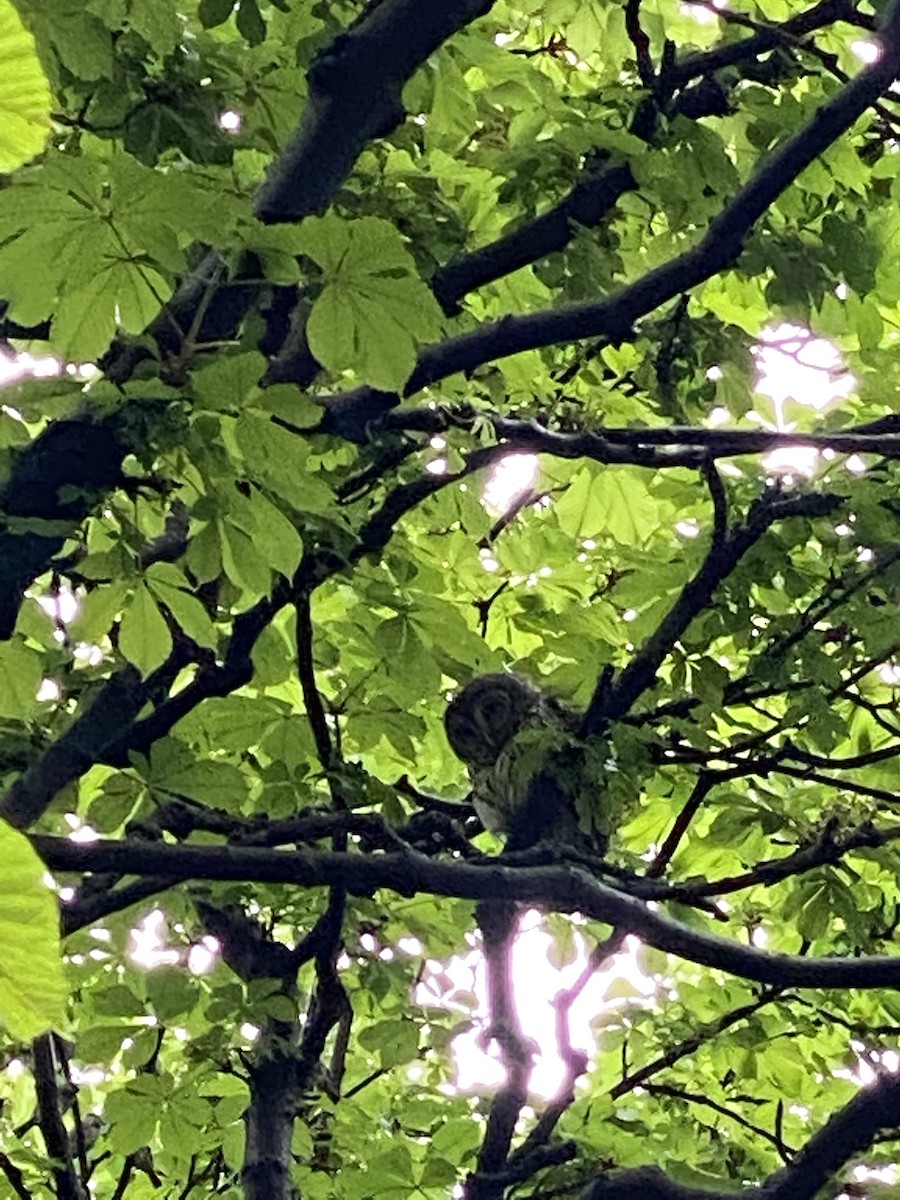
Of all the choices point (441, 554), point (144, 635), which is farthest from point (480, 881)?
point (441, 554)

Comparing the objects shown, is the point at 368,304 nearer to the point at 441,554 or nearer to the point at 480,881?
the point at 480,881

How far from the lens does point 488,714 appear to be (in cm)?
280

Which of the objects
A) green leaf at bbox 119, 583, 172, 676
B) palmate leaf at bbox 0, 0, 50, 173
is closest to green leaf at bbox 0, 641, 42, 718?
green leaf at bbox 119, 583, 172, 676

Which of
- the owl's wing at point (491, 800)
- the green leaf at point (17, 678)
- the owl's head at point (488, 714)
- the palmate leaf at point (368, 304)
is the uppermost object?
the owl's head at point (488, 714)

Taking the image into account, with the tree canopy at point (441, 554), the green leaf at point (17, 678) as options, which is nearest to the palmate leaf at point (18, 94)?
the tree canopy at point (441, 554)

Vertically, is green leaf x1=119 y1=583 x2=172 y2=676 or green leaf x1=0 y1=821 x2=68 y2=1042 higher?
green leaf x1=119 y1=583 x2=172 y2=676

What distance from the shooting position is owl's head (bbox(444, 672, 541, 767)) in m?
2.74

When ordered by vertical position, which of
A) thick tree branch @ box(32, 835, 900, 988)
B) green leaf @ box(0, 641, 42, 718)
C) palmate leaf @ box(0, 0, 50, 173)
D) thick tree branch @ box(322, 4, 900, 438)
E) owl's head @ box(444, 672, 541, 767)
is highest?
thick tree branch @ box(322, 4, 900, 438)

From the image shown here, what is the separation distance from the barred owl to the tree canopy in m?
0.03

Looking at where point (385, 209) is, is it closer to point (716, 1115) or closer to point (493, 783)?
point (493, 783)

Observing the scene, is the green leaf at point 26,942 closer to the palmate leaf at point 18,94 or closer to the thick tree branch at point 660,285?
the palmate leaf at point 18,94

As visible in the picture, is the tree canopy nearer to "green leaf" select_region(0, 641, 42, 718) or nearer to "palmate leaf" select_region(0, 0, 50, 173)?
"green leaf" select_region(0, 641, 42, 718)

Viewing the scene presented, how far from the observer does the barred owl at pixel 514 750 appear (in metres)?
2.44

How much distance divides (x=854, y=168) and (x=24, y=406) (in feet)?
4.86
